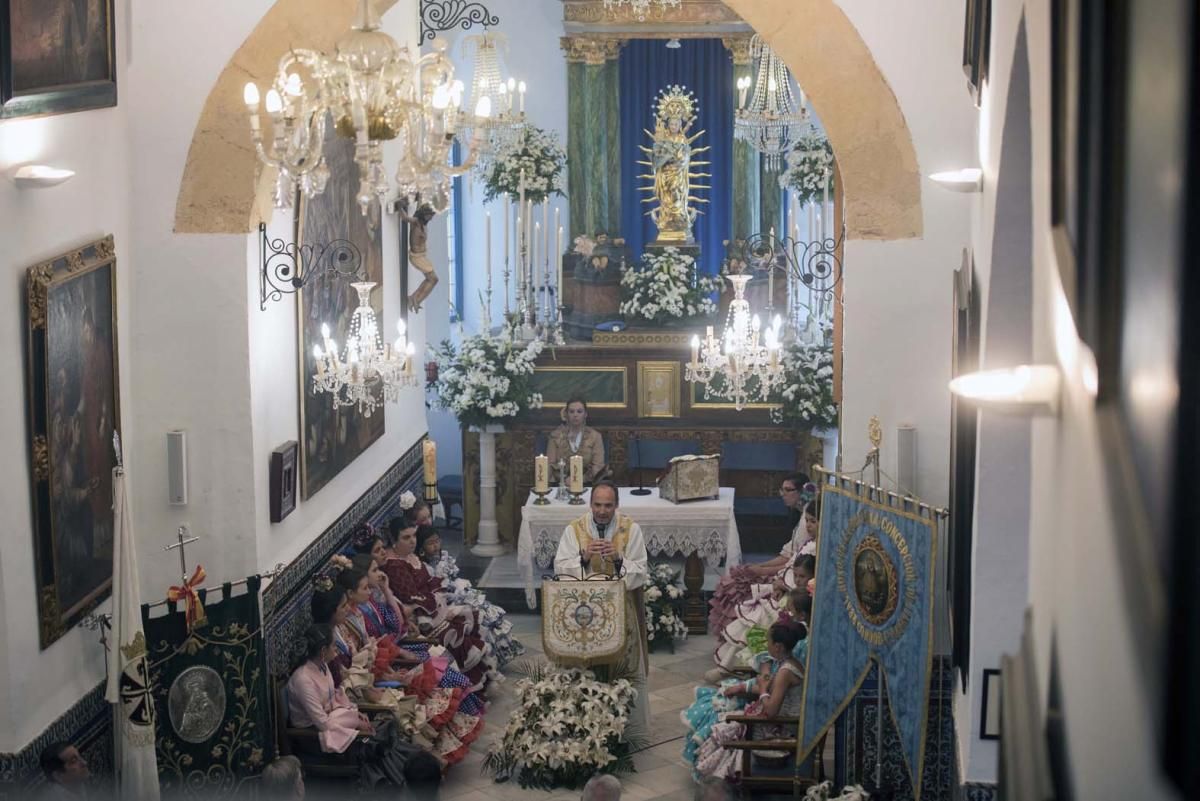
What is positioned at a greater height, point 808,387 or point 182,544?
point 808,387

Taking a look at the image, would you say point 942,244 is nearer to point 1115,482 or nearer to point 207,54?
point 207,54

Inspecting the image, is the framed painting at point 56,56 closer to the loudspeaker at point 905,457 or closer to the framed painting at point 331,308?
the framed painting at point 331,308

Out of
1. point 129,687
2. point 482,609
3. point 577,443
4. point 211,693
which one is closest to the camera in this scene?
point 129,687

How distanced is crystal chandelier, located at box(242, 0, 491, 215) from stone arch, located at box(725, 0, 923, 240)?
214 cm

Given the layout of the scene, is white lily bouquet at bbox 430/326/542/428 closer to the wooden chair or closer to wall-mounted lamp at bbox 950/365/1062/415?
the wooden chair

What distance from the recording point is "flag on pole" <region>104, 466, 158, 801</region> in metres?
7.56

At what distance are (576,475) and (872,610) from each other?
16.6 ft

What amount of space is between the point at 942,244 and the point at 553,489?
5.56 meters

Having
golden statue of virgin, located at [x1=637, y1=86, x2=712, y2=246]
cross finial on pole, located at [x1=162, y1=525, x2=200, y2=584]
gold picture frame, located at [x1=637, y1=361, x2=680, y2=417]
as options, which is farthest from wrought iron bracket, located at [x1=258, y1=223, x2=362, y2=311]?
golden statue of virgin, located at [x1=637, y1=86, x2=712, y2=246]

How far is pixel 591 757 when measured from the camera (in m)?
9.79

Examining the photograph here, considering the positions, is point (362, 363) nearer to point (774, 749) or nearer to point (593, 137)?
point (774, 749)

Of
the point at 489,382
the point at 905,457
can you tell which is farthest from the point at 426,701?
the point at 489,382

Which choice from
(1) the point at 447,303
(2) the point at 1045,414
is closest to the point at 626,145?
→ (1) the point at 447,303

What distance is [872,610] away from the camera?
821 cm
